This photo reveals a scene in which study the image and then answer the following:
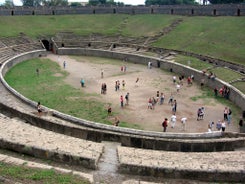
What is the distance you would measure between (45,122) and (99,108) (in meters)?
6.39

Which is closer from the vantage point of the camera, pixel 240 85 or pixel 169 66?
pixel 240 85

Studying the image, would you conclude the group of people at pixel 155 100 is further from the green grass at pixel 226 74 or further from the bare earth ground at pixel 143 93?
the green grass at pixel 226 74

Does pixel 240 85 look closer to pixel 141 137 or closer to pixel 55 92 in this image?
pixel 141 137

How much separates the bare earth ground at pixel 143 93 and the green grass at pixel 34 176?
36.5ft

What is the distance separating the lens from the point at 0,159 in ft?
37.6

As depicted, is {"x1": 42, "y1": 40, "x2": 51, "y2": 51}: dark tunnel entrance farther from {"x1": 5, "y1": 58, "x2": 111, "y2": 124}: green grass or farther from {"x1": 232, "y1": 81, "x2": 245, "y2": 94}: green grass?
{"x1": 232, "y1": 81, "x2": 245, "y2": 94}: green grass

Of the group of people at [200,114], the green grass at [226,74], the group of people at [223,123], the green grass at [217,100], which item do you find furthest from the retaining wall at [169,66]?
the group of people at [200,114]

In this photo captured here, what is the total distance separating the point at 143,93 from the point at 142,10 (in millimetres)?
37244

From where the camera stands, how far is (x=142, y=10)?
205 ft

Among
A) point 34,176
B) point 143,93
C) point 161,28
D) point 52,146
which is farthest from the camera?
point 161,28

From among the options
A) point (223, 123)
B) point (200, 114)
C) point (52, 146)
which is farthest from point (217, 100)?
point (52, 146)

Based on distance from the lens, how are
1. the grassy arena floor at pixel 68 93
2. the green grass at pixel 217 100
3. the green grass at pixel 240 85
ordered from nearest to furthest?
1. the grassy arena floor at pixel 68 93
2. the green grass at pixel 217 100
3. the green grass at pixel 240 85

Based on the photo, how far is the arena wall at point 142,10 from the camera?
53138 millimetres

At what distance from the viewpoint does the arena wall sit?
53.1 metres
